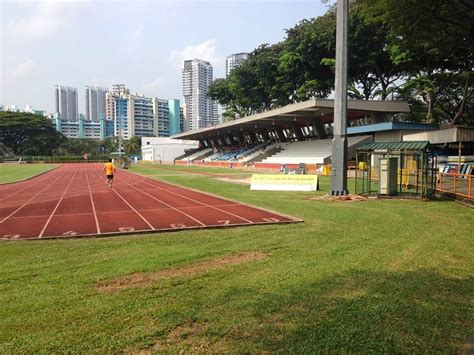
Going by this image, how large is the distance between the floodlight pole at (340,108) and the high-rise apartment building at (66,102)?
592 feet

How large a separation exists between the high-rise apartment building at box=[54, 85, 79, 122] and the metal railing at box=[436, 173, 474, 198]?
182117 mm

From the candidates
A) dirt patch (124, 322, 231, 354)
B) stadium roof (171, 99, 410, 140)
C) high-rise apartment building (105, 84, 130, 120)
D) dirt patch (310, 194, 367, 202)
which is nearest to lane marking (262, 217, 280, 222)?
dirt patch (310, 194, 367, 202)

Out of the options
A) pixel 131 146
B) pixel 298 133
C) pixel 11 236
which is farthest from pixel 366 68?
pixel 131 146

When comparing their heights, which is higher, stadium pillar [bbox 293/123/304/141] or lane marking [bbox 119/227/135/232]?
stadium pillar [bbox 293/123/304/141]

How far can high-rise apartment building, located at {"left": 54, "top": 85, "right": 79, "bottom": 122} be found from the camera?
597 feet

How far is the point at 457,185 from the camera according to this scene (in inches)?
676

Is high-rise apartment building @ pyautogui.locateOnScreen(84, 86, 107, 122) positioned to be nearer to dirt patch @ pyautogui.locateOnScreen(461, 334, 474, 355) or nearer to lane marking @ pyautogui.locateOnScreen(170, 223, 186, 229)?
lane marking @ pyautogui.locateOnScreen(170, 223, 186, 229)

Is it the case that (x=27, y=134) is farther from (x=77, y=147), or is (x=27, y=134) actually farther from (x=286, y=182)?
(x=286, y=182)

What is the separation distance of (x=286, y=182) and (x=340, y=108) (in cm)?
582

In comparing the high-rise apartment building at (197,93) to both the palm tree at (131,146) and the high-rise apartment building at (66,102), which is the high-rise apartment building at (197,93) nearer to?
the palm tree at (131,146)

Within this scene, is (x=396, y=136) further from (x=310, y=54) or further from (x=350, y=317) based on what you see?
(x=350, y=317)

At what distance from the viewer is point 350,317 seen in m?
4.48

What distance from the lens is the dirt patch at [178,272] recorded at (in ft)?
18.9

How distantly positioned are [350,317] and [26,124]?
351 feet
